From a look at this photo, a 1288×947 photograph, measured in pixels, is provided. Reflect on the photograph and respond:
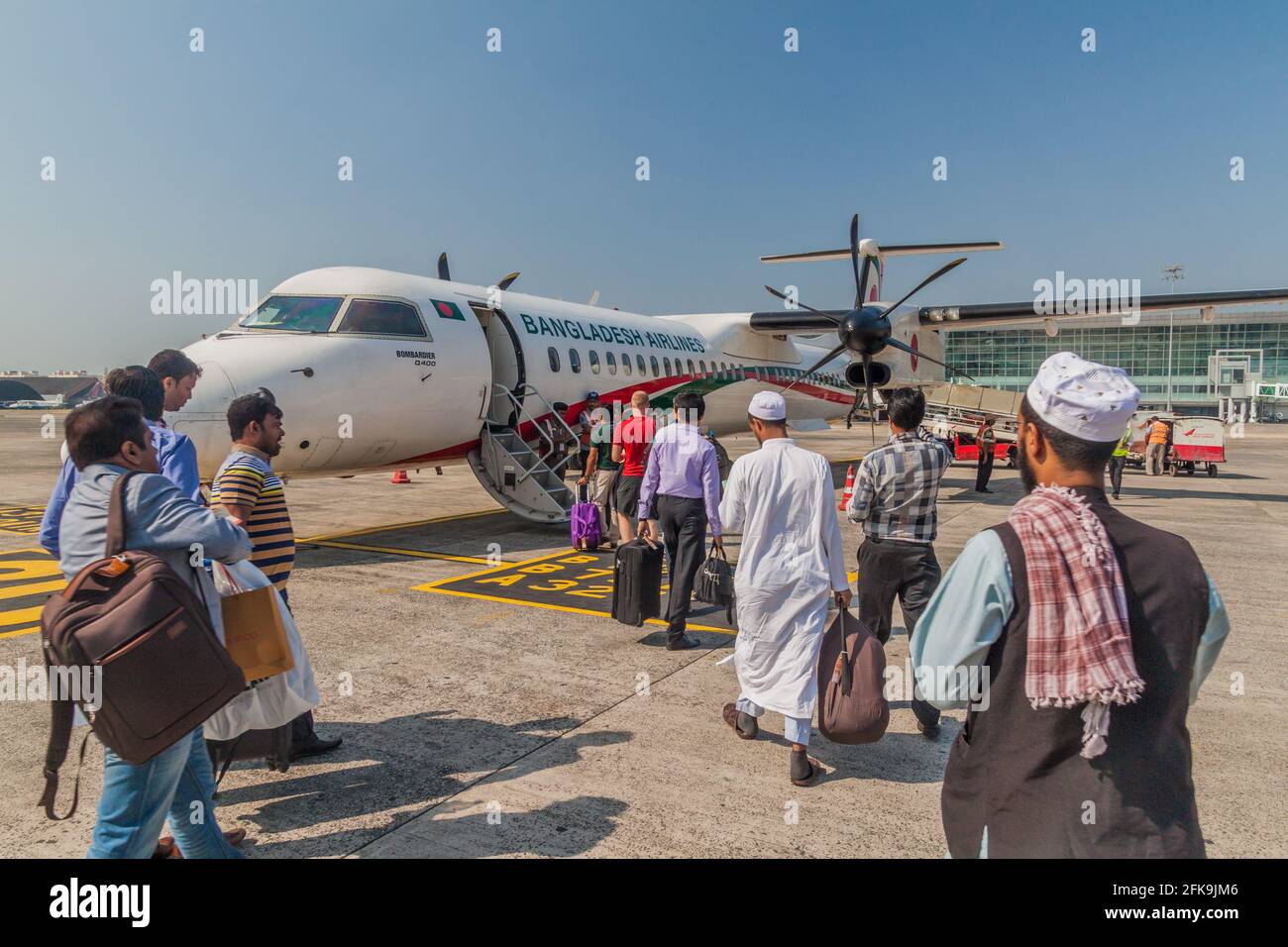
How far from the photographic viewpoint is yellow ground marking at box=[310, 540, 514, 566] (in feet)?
29.3

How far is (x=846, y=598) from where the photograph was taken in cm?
387

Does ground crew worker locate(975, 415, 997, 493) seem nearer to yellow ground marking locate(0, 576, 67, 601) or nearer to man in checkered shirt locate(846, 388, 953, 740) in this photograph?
man in checkered shirt locate(846, 388, 953, 740)

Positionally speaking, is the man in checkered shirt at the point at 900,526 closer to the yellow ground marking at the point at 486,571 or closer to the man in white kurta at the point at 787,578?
the man in white kurta at the point at 787,578

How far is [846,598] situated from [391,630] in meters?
3.82

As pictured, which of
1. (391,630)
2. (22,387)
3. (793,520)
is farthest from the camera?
(22,387)

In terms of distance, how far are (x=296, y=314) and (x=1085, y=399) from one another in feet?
29.8

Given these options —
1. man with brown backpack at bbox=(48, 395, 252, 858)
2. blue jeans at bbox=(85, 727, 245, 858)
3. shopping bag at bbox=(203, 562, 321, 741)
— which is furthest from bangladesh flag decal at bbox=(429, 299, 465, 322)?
blue jeans at bbox=(85, 727, 245, 858)

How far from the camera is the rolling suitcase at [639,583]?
572cm

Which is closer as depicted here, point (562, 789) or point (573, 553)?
point (562, 789)

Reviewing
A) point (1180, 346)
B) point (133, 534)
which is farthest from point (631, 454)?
point (1180, 346)

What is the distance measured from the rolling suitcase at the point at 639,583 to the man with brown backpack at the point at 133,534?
128 inches

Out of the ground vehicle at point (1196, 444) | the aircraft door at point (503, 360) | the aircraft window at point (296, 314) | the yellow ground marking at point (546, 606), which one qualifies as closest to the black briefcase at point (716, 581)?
the yellow ground marking at point (546, 606)

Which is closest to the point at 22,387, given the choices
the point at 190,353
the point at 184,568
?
the point at 190,353
